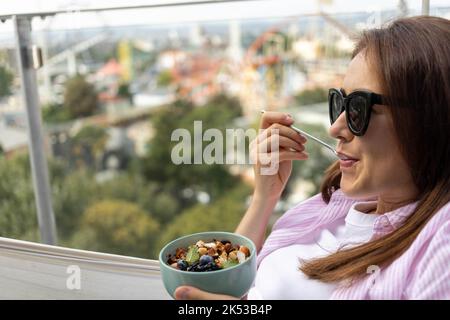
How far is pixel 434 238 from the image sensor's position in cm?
72

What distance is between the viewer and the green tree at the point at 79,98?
1029 centimetres

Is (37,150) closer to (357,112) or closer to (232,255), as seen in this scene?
(232,255)

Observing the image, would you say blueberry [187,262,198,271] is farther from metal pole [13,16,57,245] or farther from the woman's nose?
metal pole [13,16,57,245]

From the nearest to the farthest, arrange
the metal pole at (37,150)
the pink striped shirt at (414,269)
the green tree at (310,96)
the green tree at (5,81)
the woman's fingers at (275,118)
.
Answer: the pink striped shirt at (414,269) → the woman's fingers at (275,118) → the metal pole at (37,150) → the green tree at (5,81) → the green tree at (310,96)

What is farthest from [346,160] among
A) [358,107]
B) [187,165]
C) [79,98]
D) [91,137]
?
[79,98]

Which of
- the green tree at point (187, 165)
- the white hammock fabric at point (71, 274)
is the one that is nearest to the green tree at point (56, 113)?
the green tree at point (187, 165)

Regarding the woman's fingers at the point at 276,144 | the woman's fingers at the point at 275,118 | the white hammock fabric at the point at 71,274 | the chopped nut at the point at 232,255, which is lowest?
the white hammock fabric at the point at 71,274

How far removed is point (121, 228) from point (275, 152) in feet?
27.8

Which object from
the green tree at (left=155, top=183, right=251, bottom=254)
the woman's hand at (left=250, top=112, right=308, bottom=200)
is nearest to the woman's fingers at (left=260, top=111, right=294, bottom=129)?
the woman's hand at (left=250, top=112, right=308, bottom=200)

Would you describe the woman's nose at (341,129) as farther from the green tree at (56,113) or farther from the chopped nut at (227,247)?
the green tree at (56,113)

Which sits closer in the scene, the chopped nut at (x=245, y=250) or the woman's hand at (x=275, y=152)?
the chopped nut at (x=245, y=250)

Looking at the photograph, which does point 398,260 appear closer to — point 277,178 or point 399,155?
point 399,155

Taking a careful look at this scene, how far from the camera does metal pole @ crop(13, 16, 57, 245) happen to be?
1.70m
